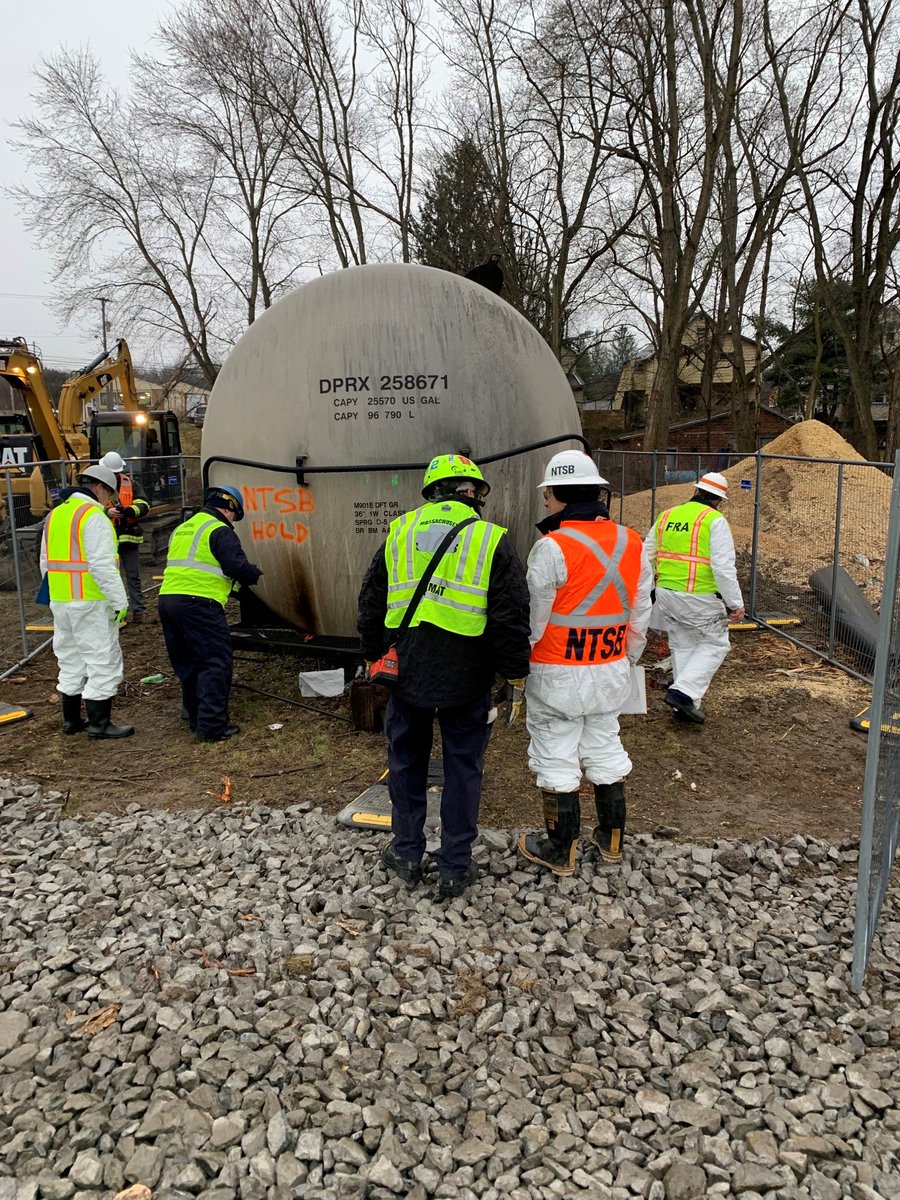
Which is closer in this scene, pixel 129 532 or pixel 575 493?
pixel 575 493

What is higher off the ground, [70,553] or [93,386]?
[93,386]

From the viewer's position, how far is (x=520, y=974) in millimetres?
3004

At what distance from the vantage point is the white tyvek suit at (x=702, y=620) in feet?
18.7

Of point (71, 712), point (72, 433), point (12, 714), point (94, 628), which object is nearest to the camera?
point (94, 628)

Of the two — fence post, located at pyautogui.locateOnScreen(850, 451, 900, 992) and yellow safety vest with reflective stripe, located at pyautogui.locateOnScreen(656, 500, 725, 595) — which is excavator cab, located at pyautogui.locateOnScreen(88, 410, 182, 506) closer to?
yellow safety vest with reflective stripe, located at pyautogui.locateOnScreen(656, 500, 725, 595)

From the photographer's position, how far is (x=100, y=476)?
5.70 meters

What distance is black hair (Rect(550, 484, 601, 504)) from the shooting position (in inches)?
143

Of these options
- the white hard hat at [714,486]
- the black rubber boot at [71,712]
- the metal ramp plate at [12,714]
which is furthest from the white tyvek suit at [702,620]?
the metal ramp plate at [12,714]

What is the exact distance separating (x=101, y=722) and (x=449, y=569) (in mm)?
3473

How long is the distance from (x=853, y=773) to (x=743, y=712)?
121 cm

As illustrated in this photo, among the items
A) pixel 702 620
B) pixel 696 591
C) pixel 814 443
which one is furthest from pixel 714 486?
pixel 814 443

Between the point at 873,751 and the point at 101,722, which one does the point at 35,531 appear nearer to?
the point at 101,722

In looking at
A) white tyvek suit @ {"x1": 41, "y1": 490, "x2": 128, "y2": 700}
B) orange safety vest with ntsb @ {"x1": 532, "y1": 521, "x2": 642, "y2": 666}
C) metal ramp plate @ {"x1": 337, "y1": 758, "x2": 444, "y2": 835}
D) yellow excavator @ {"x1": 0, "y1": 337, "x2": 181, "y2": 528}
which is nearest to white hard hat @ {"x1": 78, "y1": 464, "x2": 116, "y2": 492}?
white tyvek suit @ {"x1": 41, "y1": 490, "x2": 128, "y2": 700}

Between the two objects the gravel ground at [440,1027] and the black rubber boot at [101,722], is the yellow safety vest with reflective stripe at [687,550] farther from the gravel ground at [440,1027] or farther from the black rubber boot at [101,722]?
the black rubber boot at [101,722]
